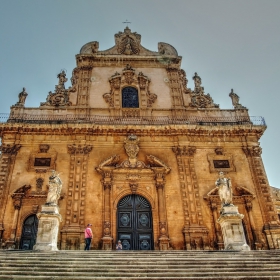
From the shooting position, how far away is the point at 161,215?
41.9 ft

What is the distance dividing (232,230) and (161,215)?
3531 millimetres

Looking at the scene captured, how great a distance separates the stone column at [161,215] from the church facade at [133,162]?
0.04m

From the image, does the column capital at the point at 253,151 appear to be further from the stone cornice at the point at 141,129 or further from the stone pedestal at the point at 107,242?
the stone pedestal at the point at 107,242

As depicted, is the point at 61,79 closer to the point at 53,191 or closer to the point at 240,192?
the point at 53,191

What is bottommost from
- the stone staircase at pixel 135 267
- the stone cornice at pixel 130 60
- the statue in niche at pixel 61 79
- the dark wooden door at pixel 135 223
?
the stone staircase at pixel 135 267

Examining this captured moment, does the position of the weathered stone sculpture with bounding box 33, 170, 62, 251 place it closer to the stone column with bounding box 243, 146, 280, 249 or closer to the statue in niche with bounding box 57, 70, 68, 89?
the statue in niche with bounding box 57, 70, 68, 89

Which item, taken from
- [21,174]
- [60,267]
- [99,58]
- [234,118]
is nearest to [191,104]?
[234,118]

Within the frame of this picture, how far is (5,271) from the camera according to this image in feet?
20.0

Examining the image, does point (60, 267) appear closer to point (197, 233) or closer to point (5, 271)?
point (5, 271)

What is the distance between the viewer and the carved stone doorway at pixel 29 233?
12086 millimetres

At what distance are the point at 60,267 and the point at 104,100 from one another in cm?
1061

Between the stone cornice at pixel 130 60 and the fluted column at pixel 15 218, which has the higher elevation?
the stone cornice at pixel 130 60

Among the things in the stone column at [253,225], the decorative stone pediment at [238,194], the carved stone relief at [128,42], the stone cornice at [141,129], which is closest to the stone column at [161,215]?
the decorative stone pediment at [238,194]

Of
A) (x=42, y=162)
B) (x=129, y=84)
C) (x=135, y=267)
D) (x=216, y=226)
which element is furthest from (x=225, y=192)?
(x=129, y=84)
